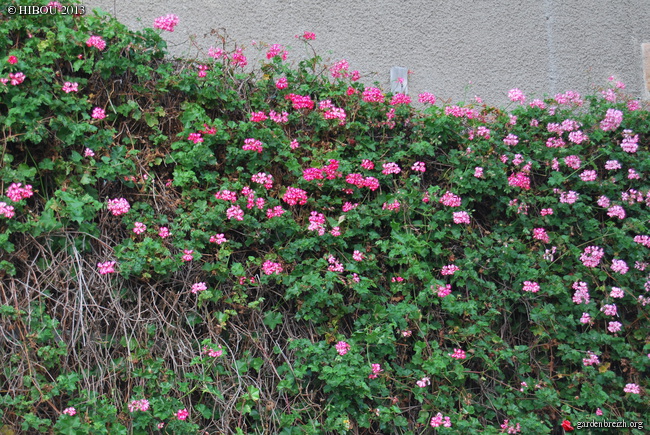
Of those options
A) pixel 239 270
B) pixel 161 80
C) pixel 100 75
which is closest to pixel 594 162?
pixel 239 270

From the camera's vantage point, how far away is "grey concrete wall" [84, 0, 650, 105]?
135 inches

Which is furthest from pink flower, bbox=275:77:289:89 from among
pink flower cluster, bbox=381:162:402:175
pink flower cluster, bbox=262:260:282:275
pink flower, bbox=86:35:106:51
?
pink flower cluster, bbox=262:260:282:275

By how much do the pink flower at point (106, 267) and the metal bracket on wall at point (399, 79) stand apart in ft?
6.68

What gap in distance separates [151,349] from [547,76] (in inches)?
121

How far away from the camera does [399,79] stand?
3623 millimetres

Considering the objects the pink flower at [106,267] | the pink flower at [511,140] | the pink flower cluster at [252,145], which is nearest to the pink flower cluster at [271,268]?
the pink flower cluster at [252,145]

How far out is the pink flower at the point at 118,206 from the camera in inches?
103

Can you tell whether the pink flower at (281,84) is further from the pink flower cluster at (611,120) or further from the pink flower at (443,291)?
the pink flower cluster at (611,120)

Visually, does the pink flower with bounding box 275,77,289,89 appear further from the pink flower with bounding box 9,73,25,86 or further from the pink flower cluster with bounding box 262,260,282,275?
the pink flower with bounding box 9,73,25,86

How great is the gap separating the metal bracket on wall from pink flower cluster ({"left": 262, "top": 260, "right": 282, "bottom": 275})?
1.52 m

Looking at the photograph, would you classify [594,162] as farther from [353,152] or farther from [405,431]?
[405,431]

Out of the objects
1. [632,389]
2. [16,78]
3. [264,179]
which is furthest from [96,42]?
[632,389]

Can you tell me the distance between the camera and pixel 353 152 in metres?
3.16

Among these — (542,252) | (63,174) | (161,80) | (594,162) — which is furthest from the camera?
(594,162)
